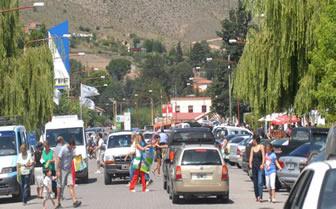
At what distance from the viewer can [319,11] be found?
32531 millimetres

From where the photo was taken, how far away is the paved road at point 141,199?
77.2ft

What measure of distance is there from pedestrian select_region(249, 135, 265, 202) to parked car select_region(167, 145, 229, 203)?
1002 millimetres

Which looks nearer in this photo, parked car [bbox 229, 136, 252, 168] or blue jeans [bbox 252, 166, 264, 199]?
blue jeans [bbox 252, 166, 264, 199]

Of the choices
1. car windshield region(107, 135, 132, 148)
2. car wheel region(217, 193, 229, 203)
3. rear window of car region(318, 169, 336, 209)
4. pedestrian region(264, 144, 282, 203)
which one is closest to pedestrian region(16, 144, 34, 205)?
car wheel region(217, 193, 229, 203)

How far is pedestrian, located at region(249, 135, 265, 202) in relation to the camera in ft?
81.0

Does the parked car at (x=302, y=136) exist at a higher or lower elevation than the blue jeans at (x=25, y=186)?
higher

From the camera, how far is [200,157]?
24.3 meters

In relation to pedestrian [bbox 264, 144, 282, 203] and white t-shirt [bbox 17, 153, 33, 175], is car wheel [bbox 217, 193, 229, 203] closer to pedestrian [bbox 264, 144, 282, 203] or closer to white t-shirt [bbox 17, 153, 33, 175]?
pedestrian [bbox 264, 144, 282, 203]

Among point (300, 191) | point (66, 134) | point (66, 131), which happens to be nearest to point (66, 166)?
point (66, 134)

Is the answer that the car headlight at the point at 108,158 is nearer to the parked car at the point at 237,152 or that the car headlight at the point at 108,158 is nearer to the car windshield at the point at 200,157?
the parked car at the point at 237,152

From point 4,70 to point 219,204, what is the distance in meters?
23.2

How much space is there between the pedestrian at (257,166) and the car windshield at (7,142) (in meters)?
8.64

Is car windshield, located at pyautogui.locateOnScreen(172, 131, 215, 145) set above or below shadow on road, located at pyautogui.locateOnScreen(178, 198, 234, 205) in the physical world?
above

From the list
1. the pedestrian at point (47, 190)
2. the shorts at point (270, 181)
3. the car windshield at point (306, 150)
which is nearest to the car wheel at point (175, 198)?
the shorts at point (270, 181)
